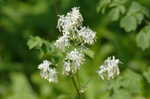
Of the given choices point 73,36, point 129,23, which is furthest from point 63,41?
point 129,23

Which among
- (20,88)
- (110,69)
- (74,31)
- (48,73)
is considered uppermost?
(20,88)

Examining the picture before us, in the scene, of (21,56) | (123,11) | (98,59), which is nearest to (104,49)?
(98,59)

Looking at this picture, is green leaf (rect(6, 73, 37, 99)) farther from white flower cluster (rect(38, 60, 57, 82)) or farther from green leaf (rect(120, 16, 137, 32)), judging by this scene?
white flower cluster (rect(38, 60, 57, 82))

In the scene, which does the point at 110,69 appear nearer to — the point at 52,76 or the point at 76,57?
the point at 76,57

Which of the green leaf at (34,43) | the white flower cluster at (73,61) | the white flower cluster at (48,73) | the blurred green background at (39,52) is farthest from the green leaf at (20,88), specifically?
the white flower cluster at (73,61)

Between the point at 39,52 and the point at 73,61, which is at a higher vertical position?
the point at 39,52

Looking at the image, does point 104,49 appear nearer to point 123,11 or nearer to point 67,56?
point 123,11

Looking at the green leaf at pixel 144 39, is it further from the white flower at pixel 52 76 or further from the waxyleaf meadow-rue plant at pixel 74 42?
the white flower at pixel 52 76
